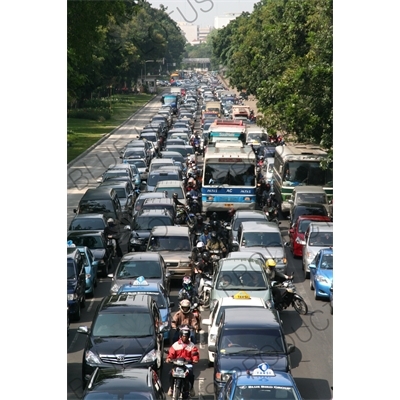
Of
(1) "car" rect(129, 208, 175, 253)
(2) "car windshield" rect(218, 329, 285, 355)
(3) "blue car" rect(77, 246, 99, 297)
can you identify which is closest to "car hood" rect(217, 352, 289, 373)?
(2) "car windshield" rect(218, 329, 285, 355)

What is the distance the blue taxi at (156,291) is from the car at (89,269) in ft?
11.1

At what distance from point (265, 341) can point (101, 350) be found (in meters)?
2.70

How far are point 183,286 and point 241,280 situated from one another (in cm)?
133

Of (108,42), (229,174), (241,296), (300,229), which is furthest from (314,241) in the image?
(108,42)

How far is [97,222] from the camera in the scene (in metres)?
30.5

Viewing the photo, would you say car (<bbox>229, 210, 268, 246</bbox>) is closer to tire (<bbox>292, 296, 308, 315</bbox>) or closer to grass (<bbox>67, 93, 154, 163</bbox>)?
tire (<bbox>292, 296, 308, 315</bbox>)

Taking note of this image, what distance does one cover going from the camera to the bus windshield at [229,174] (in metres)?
36.4

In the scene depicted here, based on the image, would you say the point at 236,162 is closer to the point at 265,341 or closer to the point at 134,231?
the point at 134,231

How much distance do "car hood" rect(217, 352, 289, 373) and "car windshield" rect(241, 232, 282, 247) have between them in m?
11.0

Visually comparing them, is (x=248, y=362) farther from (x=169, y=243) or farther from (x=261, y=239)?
(x=261, y=239)

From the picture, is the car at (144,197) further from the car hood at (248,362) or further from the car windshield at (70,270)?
the car hood at (248,362)

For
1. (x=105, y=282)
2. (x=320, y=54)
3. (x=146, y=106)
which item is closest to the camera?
(x=105, y=282)

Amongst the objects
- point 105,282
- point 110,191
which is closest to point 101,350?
point 105,282

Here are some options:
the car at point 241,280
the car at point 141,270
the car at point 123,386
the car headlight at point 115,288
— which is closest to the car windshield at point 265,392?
the car at point 123,386
